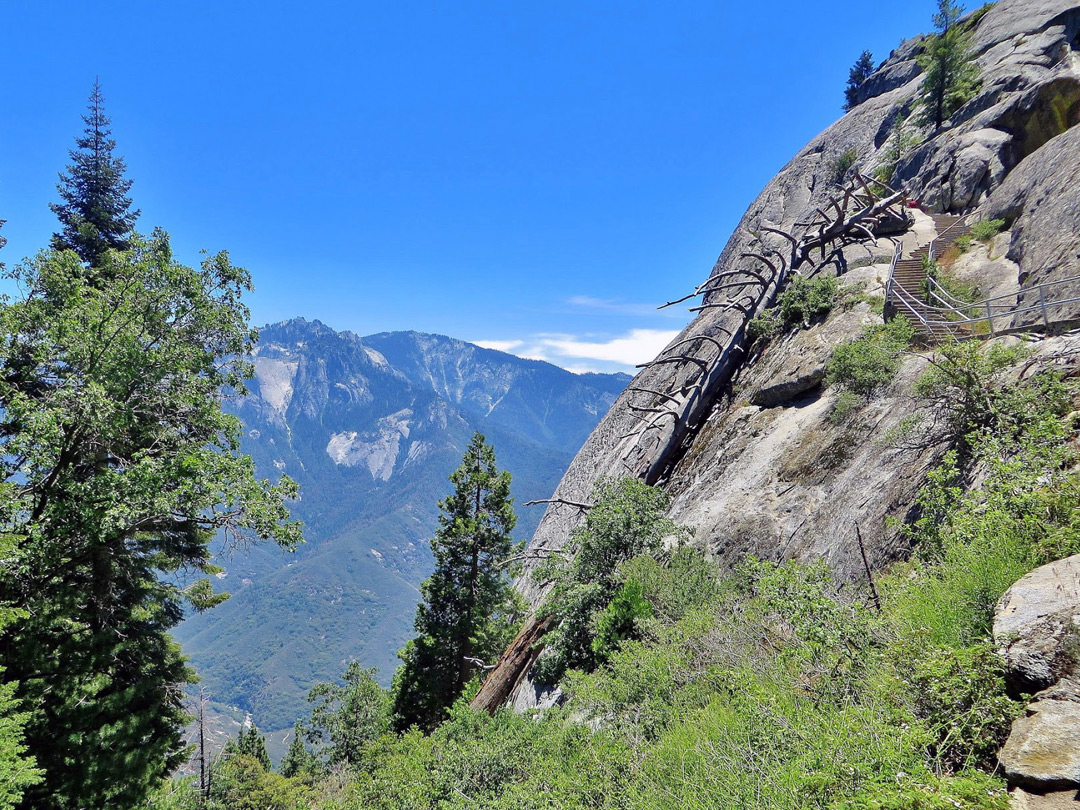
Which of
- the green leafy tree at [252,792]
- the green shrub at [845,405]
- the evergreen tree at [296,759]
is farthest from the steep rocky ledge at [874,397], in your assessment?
the evergreen tree at [296,759]

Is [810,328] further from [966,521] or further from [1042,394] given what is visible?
[966,521]

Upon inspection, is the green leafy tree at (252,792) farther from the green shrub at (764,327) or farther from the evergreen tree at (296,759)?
the green shrub at (764,327)

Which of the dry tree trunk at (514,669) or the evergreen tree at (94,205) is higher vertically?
the evergreen tree at (94,205)

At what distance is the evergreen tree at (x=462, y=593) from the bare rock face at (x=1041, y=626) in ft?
73.1

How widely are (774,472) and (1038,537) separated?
7.74m

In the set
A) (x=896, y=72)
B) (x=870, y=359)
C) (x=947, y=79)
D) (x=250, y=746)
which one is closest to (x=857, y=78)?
(x=896, y=72)

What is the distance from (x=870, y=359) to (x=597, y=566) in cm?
909

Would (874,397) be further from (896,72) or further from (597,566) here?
(896,72)

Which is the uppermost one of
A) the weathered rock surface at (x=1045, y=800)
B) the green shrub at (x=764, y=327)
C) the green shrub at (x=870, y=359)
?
the green shrub at (x=764, y=327)

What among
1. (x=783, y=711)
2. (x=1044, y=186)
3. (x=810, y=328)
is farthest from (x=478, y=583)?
(x=1044, y=186)

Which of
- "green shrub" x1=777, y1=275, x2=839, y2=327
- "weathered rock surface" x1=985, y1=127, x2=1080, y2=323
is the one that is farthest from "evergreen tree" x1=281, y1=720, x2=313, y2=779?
"weathered rock surface" x1=985, y1=127, x2=1080, y2=323

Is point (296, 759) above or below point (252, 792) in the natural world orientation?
below

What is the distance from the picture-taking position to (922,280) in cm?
1526

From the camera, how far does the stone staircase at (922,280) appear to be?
12.7m
